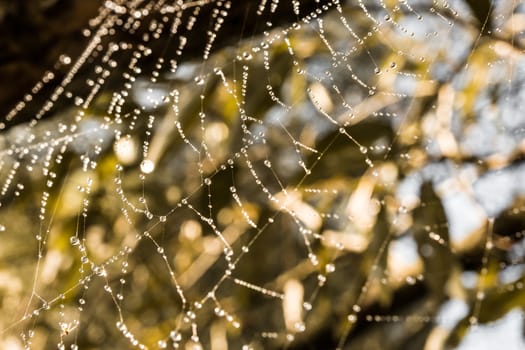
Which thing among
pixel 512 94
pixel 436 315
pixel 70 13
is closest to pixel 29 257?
pixel 70 13

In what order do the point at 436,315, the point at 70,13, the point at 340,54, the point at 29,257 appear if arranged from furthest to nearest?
the point at 29,257
the point at 340,54
the point at 436,315
the point at 70,13

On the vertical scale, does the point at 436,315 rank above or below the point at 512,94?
below

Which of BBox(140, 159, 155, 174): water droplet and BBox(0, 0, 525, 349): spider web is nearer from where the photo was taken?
BBox(0, 0, 525, 349): spider web

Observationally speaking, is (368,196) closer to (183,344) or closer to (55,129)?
(183,344)

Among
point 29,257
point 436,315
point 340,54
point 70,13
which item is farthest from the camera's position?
point 29,257

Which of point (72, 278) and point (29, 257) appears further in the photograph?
point (29, 257)

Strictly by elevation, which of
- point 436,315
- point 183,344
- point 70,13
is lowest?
point 183,344

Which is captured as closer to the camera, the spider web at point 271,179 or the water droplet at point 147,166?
A: the spider web at point 271,179
